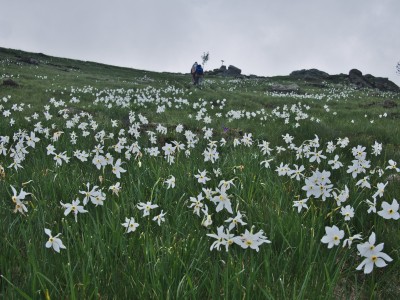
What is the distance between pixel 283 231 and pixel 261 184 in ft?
4.03

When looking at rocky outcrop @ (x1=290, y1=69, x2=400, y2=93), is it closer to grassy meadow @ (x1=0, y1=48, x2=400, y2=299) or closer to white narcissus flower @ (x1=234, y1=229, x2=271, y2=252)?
grassy meadow @ (x1=0, y1=48, x2=400, y2=299)

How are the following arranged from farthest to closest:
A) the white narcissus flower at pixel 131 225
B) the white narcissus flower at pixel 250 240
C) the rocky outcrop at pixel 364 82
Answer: the rocky outcrop at pixel 364 82 → the white narcissus flower at pixel 131 225 → the white narcissus flower at pixel 250 240

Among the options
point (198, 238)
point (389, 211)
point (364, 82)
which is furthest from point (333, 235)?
point (364, 82)

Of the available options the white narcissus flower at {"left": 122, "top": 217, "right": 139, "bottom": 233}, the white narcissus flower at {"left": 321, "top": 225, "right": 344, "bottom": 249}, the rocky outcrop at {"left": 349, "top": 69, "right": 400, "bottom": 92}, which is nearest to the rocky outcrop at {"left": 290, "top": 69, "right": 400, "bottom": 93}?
the rocky outcrop at {"left": 349, "top": 69, "right": 400, "bottom": 92}

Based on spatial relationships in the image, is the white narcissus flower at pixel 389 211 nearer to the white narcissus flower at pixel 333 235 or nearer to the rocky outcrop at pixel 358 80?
the white narcissus flower at pixel 333 235

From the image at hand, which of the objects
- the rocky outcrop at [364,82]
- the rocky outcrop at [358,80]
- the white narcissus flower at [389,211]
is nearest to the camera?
the white narcissus flower at [389,211]

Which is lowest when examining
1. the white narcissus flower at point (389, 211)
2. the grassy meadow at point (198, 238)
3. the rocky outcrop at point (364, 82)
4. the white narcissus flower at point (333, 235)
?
the grassy meadow at point (198, 238)

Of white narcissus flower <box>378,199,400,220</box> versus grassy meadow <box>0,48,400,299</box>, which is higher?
white narcissus flower <box>378,199,400,220</box>

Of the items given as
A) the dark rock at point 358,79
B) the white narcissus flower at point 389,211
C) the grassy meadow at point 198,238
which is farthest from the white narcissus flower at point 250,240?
the dark rock at point 358,79

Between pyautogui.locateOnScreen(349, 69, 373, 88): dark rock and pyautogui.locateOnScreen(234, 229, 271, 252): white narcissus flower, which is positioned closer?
pyautogui.locateOnScreen(234, 229, 271, 252): white narcissus flower

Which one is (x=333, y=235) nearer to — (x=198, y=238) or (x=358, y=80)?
(x=198, y=238)

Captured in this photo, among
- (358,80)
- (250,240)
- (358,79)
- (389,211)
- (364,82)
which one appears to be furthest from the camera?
(358,79)

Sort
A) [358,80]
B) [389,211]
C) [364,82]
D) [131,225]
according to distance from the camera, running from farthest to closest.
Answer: [358,80], [364,82], [131,225], [389,211]

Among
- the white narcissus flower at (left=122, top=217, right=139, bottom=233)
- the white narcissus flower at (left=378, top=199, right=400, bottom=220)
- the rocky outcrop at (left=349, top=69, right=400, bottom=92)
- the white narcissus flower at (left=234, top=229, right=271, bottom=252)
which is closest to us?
the white narcissus flower at (left=234, top=229, right=271, bottom=252)
